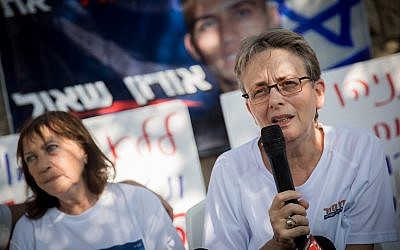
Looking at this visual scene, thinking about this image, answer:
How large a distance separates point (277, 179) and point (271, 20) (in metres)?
2.12

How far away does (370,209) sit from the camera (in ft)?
7.34

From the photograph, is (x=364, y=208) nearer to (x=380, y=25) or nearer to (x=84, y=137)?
(x=84, y=137)

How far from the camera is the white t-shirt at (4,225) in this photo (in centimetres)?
276

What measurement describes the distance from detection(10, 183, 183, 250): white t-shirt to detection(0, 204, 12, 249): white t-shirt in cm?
3

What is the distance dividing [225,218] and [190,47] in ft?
5.51

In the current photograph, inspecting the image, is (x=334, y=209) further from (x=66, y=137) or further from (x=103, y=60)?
(x=103, y=60)

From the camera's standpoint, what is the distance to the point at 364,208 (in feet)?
7.35

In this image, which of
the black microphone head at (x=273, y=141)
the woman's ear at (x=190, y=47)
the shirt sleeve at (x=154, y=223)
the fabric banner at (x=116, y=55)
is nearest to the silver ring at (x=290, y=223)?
the black microphone head at (x=273, y=141)

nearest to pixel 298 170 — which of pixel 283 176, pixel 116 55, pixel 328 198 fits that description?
pixel 328 198

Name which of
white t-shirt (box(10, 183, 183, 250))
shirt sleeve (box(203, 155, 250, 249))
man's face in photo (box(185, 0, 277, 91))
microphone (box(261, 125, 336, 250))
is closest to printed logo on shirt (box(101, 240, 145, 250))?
white t-shirt (box(10, 183, 183, 250))

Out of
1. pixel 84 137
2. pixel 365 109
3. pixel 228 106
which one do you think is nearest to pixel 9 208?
pixel 84 137

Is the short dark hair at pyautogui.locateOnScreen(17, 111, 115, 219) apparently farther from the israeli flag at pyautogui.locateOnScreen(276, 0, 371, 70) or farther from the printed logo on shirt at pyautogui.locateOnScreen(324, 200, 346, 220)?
the israeli flag at pyautogui.locateOnScreen(276, 0, 371, 70)

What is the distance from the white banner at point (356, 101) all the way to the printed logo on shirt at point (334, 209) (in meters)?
0.93

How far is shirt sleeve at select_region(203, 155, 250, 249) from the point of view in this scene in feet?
7.57
